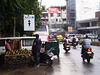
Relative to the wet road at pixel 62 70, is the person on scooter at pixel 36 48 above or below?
above

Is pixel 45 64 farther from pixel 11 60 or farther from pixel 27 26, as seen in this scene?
pixel 27 26

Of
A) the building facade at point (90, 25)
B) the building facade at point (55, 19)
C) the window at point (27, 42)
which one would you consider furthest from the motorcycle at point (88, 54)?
the building facade at point (55, 19)

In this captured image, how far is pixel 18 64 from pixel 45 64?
196 cm

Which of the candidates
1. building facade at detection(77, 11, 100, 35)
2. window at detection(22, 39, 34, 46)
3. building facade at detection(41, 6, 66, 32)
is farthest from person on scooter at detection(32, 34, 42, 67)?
Answer: building facade at detection(41, 6, 66, 32)

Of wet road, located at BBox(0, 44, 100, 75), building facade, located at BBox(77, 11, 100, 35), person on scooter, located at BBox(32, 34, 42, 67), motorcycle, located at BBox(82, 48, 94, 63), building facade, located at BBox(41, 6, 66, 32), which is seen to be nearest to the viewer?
wet road, located at BBox(0, 44, 100, 75)

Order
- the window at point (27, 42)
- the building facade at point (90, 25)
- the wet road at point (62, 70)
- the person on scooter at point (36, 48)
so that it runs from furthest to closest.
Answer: the building facade at point (90, 25)
the window at point (27, 42)
the person on scooter at point (36, 48)
the wet road at point (62, 70)

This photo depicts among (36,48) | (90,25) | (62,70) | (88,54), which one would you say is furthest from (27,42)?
(90,25)

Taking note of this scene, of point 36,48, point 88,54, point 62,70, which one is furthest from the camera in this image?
point 88,54

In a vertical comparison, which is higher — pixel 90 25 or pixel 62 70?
pixel 90 25

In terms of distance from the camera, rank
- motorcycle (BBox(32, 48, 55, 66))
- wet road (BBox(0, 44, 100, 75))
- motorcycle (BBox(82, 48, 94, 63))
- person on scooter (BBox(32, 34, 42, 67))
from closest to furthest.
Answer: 1. wet road (BBox(0, 44, 100, 75))
2. person on scooter (BBox(32, 34, 42, 67))
3. motorcycle (BBox(32, 48, 55, 66))
4. motorcycle (BBox(82, 48, 94, 63))

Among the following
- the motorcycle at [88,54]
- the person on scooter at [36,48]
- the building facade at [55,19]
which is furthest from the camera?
the building facade at [55,19]

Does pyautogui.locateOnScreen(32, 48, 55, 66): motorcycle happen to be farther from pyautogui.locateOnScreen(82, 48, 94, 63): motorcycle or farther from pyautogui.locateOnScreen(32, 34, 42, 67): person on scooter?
pyautogui.locateOnScreen(82, 48, 94, 63): motorcycle

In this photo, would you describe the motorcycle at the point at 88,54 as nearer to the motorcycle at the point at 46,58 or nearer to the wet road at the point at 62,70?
the wet road at the point at 62,70

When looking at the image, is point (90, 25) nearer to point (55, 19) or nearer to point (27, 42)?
point (55, 19)
